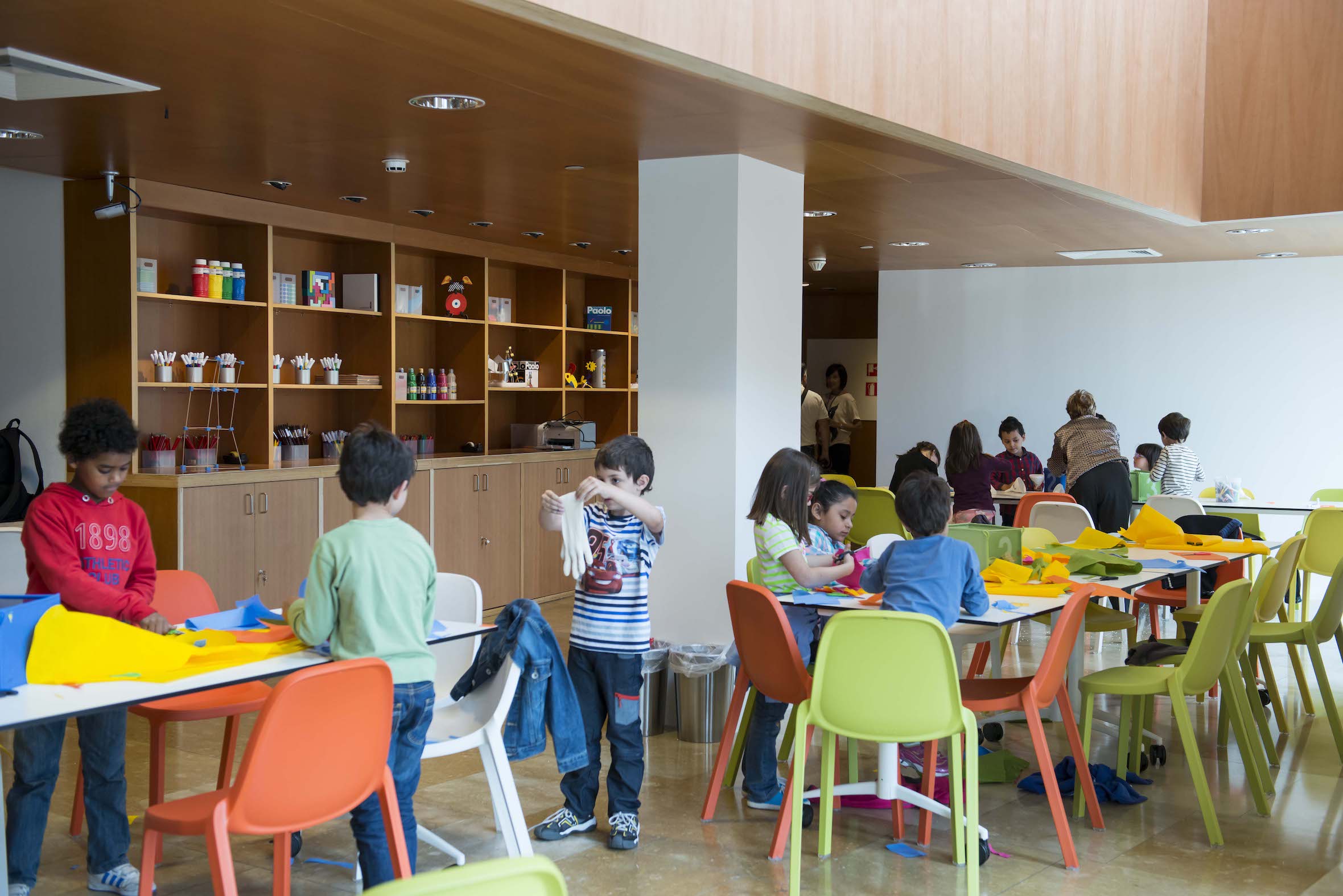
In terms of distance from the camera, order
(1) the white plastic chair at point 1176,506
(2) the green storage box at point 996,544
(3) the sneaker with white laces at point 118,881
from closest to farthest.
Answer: (3) the sneaker with white laces at point 118,881, (2) the green storage box at point 996,544, (1) the white plastic chair at point 1176,506

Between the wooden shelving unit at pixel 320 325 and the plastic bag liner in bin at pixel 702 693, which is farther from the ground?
the wooden shelving unit at pixel 320 325

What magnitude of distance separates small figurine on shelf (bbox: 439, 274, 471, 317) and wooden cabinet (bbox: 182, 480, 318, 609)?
213cm

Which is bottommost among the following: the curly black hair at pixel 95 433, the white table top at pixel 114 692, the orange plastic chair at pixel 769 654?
the orange plastic chair at pixel 769 654

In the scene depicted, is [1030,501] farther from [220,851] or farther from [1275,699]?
Answer: [220,851]

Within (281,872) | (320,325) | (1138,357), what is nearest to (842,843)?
(281,872)

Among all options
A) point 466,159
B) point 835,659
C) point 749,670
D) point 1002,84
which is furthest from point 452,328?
point 835,659

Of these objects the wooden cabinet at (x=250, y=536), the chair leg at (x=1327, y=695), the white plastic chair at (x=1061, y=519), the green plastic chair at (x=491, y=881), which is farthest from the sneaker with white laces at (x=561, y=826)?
the white plastic chair at (x=1061, y=519)

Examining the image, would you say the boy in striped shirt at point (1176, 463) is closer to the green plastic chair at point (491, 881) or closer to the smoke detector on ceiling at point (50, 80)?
the smoke detector on ceiling at point (50, 80)

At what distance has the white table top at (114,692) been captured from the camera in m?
2.51

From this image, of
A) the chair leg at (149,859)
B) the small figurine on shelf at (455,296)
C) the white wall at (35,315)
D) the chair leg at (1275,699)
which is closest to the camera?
the chair leg at (149,859)

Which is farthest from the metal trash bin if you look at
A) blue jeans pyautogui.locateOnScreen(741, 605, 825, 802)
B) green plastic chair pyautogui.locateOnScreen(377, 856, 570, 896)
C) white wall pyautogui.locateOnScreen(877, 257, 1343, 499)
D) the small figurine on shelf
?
white wall pyautogui.locateOnScreen(877, 257, 1343, 499)

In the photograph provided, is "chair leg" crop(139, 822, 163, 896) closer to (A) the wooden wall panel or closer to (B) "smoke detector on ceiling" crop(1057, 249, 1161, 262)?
(A) the wooden wall panel

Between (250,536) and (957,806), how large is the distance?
4.32m

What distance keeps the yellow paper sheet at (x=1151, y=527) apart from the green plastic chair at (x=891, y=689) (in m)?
2.63
